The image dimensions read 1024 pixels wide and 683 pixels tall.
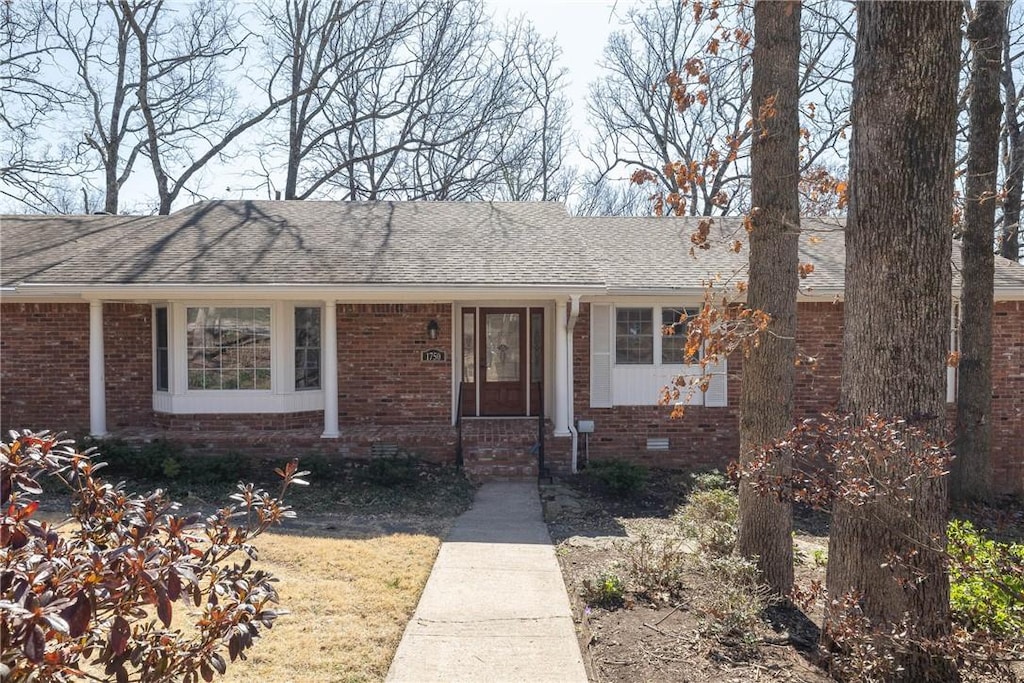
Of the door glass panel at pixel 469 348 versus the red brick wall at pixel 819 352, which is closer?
the red brick wall at pixel 819 352

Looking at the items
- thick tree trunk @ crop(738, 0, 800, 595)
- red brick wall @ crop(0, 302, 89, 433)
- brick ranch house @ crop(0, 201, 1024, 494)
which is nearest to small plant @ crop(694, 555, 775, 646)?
thick tree trunk @ crop(738, 0, 800, 595)

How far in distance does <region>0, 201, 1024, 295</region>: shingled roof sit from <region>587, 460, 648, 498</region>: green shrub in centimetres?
248

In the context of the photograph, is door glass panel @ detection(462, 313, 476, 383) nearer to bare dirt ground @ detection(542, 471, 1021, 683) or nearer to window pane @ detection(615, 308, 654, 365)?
window pane @ detection(615, 308, 654, 365)

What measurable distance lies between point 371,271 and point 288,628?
21.0 feet

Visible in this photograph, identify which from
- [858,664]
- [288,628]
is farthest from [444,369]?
[858,664]

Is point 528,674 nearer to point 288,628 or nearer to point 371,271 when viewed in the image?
point 288,628

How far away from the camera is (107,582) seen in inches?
84.9

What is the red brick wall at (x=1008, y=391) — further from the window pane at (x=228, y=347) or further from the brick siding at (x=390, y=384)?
the window pane at (x=228, y=347)

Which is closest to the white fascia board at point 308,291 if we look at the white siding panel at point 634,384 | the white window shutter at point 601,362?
the white window shutter at point 601,362

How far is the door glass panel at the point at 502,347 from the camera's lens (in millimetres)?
12297

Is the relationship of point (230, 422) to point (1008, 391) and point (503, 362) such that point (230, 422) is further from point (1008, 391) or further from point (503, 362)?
point (1008, 391)

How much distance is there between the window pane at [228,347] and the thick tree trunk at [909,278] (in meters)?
8.96

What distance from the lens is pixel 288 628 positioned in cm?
487

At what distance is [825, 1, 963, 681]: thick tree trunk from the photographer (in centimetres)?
394
